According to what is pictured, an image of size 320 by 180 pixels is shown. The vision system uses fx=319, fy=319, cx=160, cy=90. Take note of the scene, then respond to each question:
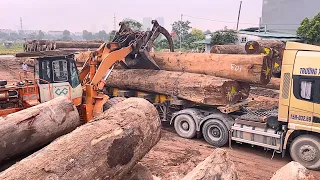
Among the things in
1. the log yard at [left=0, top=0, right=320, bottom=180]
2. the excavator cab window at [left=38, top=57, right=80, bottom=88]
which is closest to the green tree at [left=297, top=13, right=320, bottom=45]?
the log yard at [left=0, top=0, right=320, bottom=180]

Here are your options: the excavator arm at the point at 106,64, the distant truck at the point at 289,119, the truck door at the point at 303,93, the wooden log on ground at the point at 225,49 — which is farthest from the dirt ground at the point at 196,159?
the wooden log on ground at the point at 225,49

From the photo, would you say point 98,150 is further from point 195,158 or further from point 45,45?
point 45,45

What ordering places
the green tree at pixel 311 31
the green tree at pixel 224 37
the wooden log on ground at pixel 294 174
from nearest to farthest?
1. the wooden log on ground at pixel 294 174
2. the green tree at pixel 311 31
3. the green tree at pixel 224 37

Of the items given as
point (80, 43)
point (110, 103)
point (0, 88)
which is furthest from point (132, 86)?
point (80, 43)

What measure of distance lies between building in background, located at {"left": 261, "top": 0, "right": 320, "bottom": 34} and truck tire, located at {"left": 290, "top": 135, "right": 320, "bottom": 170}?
48.3 m

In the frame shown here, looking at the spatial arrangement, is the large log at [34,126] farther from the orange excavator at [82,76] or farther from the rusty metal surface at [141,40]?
the rusty metal surface at [141,40]

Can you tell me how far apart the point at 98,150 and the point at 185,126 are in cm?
587

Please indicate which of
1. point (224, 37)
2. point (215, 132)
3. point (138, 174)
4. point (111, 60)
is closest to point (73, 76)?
point (111, 60)

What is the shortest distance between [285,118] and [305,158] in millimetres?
966

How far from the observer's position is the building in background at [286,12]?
180 ft

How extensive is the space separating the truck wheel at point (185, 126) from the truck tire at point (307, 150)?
2.78 m

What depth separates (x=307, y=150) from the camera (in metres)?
7.05

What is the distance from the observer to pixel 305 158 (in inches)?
279

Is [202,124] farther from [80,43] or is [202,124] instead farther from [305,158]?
[80,43]
